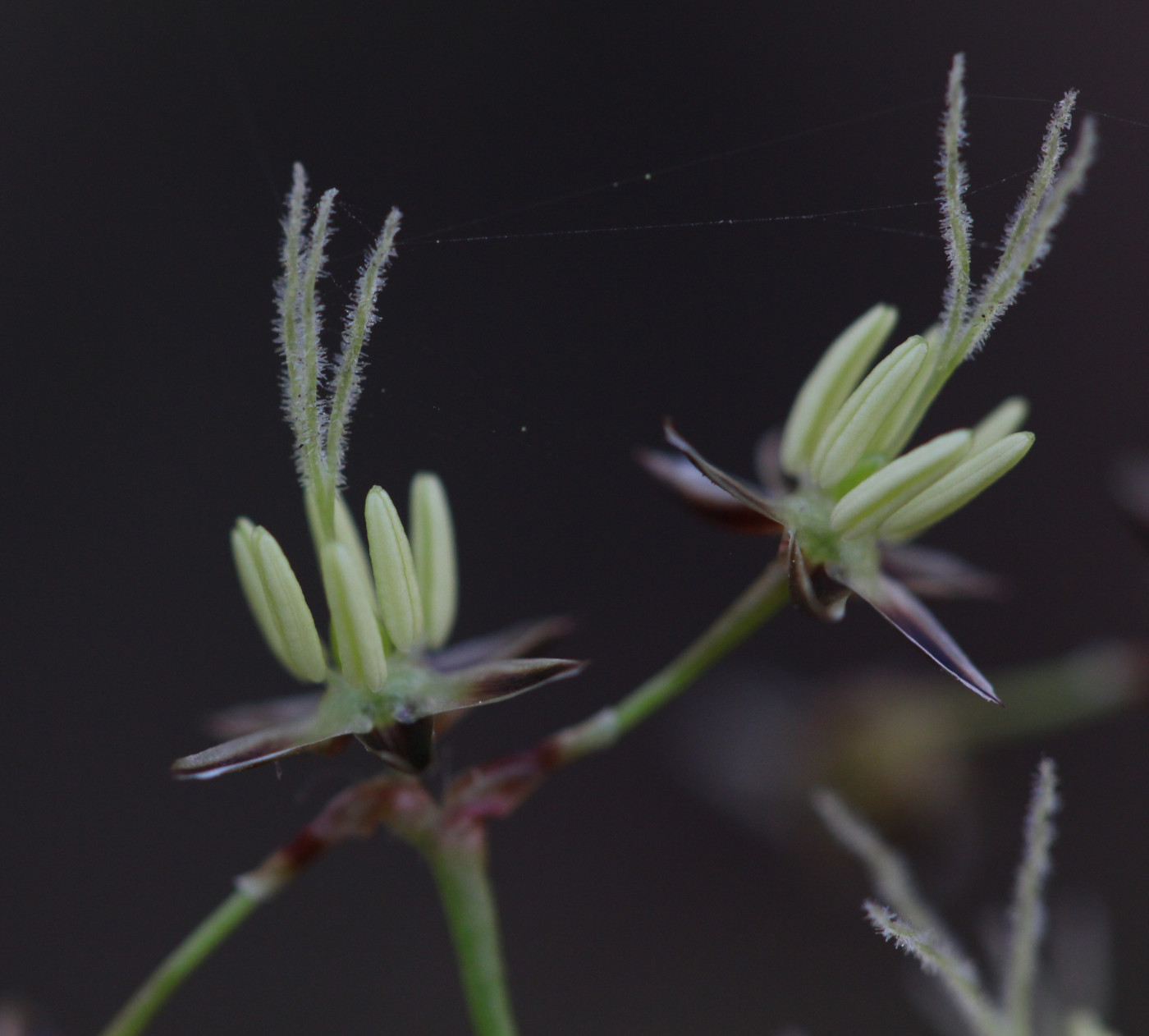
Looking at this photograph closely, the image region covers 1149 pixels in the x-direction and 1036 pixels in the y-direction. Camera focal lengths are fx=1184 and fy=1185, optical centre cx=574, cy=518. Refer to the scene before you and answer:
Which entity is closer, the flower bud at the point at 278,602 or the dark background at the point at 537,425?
the flower bud at the point at 278,602

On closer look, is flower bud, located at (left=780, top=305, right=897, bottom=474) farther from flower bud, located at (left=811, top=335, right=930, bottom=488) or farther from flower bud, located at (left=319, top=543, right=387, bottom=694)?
flower bud, located at (left=319, top=543, right=387, bottom=694)

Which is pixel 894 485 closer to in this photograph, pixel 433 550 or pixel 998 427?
pixel 998 427

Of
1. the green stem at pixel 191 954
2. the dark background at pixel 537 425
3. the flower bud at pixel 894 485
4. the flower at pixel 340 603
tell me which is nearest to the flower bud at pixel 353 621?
the flower at pixel 340 603

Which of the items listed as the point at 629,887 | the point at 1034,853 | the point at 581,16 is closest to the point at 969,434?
the point at 1034,853

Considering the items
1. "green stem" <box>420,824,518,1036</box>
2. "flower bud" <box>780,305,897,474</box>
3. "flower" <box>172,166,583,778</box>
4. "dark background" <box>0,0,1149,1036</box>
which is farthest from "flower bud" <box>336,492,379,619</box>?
"dark background" <box>0,0,1149,1036</box>

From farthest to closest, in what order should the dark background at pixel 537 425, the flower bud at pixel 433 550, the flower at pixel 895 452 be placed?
the dark background at pixel 537 425 → the flower bud at pixel 433 550 → the flower at pixel 895 452

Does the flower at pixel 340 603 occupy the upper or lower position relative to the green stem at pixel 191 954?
upper

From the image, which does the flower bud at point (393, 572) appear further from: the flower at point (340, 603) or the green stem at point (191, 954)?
the green stem at point (191, 954)
